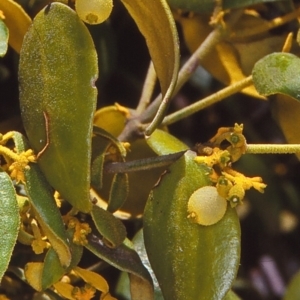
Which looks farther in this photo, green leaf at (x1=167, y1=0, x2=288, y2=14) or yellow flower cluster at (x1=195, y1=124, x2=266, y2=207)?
green leaf at (x1=167, y1=0, x2=288, y2=14)

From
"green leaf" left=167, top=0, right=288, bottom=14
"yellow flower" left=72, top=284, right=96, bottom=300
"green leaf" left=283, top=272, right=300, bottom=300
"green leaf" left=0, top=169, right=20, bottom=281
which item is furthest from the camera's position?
"green leaf" left=283, top=272, right=300, bottom=300

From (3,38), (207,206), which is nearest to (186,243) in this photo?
(207,206)

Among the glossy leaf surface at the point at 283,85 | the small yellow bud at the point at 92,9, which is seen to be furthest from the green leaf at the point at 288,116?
the small yellow bud at the point at 92,9

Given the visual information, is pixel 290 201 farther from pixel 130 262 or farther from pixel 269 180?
pixel 130 262

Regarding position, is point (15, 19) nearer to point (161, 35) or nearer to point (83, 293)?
point (161, 35)

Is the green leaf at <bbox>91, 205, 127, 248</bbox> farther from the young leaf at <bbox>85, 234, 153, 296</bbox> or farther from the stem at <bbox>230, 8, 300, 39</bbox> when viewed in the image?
the stem at <bbox>230, 8, 300, 39</bbox>

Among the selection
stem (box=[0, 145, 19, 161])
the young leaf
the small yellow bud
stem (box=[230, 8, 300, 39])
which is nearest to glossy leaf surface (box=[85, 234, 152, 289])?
the young leaf

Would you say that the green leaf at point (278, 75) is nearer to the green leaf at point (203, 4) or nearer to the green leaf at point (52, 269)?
the green leaf at point (203, 4)

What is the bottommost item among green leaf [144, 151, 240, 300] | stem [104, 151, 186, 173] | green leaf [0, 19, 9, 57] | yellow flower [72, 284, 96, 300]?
yellow flower [72, 284, 96, 300]
